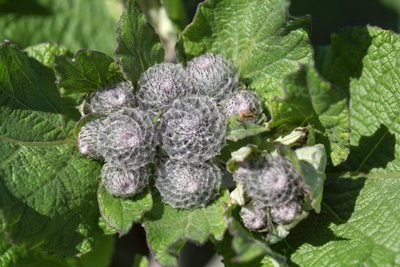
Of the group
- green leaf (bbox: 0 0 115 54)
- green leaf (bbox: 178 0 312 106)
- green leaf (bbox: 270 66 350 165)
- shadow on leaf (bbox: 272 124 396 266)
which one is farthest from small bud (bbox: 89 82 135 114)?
green leaf (bbox: 0 0 115 54)

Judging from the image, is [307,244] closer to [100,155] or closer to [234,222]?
[234,222]

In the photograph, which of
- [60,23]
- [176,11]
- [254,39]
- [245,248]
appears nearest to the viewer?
[245,248]

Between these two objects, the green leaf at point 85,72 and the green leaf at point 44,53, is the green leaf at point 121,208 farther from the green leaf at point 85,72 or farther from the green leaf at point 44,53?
the green leaf at point 44,53

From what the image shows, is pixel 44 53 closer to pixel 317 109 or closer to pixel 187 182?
pixel 187 182

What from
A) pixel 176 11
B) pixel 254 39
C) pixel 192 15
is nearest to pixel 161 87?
pixel 254 39

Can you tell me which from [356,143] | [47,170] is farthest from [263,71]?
[47,170]

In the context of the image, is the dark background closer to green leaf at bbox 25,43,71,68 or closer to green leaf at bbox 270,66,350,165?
green leaf at bbox 25,43,71,68
